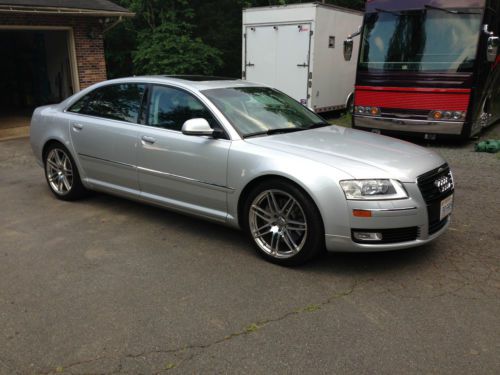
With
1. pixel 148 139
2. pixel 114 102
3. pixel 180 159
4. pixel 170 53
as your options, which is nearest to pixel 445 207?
pixel 180 159

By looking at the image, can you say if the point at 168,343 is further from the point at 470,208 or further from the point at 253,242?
the point at 470,208

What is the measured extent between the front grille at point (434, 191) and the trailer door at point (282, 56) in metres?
8.40

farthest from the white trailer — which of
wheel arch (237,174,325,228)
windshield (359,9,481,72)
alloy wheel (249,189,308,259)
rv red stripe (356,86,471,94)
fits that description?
alloy wheel (249,189,308,259)

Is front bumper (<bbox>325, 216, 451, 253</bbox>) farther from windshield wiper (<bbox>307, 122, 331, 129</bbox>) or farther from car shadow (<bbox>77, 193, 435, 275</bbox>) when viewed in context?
windshield wiper (<bbox>307, 122, 331, 129</bbox>)

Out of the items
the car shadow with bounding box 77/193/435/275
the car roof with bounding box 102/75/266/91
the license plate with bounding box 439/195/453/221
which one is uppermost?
the car roof with bounding box 102/75/266/91

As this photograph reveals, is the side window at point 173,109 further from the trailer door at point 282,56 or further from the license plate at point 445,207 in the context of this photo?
the trailer door at point 282,56

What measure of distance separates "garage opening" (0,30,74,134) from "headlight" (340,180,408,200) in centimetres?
1498

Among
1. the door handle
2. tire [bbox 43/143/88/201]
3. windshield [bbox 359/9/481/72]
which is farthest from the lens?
windshield [bbox 359/9/481/72]

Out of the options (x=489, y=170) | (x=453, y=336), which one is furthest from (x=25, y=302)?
(x=489, y=170)

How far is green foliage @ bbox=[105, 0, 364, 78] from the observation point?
53.7 ft

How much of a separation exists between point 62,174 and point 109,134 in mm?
1202

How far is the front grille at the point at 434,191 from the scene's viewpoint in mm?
3746

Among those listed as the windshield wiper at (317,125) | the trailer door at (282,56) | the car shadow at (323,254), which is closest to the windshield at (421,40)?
the trailer door at (282,56)

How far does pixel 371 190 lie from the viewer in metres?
3.58
